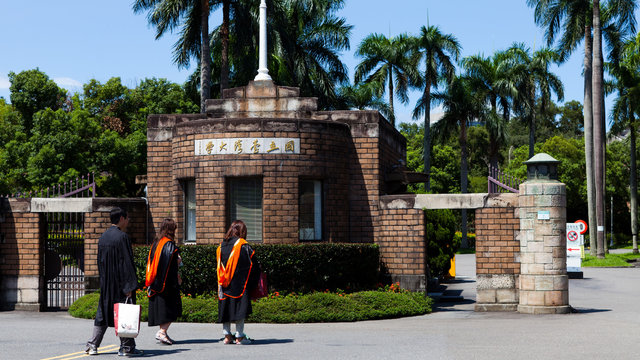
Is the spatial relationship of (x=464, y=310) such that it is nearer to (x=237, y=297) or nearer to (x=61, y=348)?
(x=237, y=297)

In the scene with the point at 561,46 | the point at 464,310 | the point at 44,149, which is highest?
the point at 561,46

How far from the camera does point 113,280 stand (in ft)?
31.8

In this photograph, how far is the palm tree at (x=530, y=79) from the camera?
50688 mm

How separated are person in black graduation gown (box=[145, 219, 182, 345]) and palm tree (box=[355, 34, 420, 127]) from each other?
1449 inches

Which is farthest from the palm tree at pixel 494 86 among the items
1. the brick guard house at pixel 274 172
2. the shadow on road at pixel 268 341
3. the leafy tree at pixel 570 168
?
the shadow on road at pixel 268 341

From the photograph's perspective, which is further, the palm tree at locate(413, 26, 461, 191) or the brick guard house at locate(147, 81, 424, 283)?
the palm tree at locate(413, 26, 461, 191)

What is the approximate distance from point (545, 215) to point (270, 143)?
565 cm

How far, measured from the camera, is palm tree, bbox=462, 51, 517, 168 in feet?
165

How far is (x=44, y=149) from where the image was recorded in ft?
118

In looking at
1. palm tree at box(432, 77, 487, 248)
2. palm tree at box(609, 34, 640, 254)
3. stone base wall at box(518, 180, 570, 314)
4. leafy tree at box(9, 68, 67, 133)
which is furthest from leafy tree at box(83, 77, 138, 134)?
stone base wall at box(518, 180, 570, 314)

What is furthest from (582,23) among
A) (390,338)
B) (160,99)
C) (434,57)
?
(390,338)

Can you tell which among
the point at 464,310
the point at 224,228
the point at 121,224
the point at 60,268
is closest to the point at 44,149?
the point at 60,268

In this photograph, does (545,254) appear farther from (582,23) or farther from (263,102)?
(582,23)

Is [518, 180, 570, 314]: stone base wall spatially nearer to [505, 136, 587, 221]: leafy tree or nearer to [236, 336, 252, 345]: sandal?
[236, 336, 252, 345]: sandal
